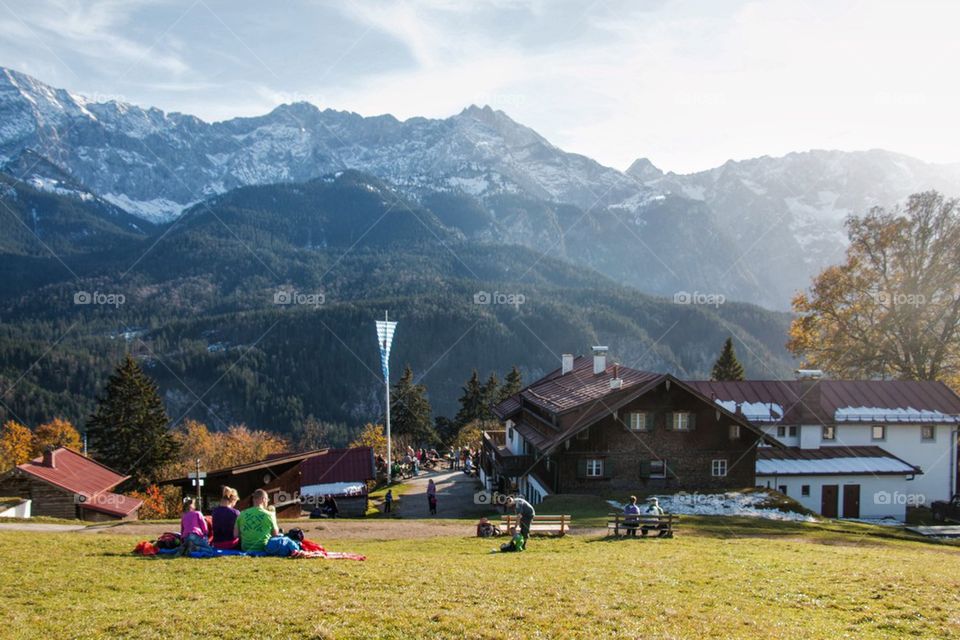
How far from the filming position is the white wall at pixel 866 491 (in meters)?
39.8

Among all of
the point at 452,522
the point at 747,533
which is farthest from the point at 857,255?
the point at 452,522

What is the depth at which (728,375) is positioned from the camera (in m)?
64.5

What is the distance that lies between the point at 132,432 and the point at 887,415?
60.4 metres

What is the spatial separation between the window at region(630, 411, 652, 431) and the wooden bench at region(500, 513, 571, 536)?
1361cm

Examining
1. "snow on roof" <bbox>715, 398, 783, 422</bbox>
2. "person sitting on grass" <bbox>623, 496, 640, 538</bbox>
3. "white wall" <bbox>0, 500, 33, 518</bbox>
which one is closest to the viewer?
"person sitting on grass" <bbox>623, 496, 640, 538</bbox>

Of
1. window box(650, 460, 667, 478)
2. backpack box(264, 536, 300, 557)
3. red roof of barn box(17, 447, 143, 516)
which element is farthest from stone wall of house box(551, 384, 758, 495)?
red roof of barn box(17, 447, 143, 516)

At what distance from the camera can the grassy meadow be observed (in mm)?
10758

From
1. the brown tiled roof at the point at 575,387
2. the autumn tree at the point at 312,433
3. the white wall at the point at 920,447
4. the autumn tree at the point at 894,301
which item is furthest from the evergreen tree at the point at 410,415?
the autumn tree at the point at 312,433

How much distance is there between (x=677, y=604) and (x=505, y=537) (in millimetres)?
11734

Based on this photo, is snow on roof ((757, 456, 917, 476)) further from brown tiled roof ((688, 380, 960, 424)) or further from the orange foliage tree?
the orange foliage tree

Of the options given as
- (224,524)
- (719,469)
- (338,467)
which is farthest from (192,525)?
(719,469)

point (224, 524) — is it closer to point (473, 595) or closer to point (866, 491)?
point (473, 595)

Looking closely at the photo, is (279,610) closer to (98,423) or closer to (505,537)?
(505,537)

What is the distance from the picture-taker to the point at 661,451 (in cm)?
3747
